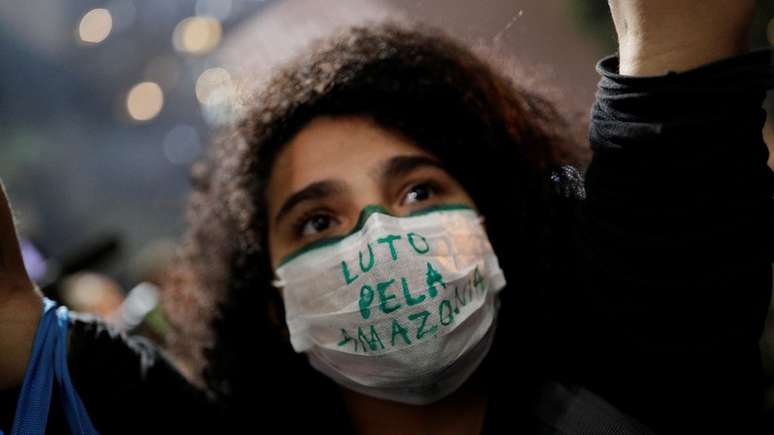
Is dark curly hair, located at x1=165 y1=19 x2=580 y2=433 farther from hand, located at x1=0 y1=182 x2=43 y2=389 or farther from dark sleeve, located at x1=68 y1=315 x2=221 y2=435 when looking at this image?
hand, located at x1=0 y1=182 x2=43 y2=389

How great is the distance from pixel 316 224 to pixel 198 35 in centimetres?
226

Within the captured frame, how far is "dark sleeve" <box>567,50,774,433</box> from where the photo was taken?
1.02 meters

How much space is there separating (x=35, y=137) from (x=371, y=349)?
6492 mm

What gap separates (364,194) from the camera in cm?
146

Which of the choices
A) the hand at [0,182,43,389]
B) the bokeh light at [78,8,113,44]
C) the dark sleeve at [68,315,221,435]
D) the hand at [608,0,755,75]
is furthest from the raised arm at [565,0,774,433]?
the bokeh light at [78,8,113,44]

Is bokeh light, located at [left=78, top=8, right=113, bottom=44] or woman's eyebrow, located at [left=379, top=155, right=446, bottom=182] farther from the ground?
bokeh light, located at [left=78, top=8, right=113, bottom=44]

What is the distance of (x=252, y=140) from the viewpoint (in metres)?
1.77

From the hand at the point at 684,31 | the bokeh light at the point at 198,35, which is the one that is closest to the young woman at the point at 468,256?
the hand at the point at 684,31

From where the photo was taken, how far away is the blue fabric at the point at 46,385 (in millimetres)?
1165

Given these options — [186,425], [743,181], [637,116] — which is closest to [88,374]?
[186,425]

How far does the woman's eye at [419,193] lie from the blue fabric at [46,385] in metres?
0.88

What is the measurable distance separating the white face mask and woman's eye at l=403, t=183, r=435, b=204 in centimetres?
7

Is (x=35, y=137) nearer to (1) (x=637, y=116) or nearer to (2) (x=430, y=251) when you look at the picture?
(2) (x=430, y=251)

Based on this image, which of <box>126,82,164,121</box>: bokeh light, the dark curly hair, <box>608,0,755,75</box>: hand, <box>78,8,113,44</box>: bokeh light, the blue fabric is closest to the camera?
<box>608,0,755,75</box>: hand
